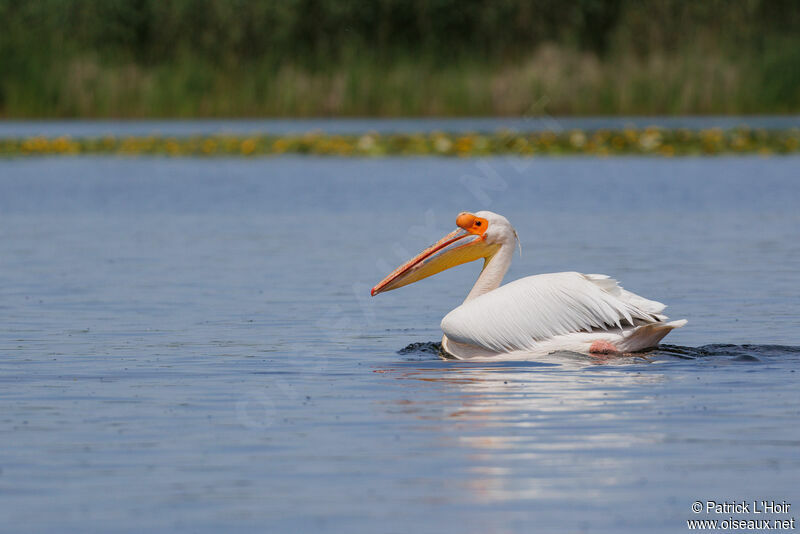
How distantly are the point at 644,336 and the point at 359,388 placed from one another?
1681 millimetres

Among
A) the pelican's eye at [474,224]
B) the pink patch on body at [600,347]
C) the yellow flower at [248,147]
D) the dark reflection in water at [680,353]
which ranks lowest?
the yellow flower at [248,147]

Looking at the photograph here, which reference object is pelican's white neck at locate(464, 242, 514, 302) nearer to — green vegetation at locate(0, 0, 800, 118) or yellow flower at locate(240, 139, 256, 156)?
yellow flower at locate(240, 139, 256, 156)

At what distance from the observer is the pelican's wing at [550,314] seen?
332 inches

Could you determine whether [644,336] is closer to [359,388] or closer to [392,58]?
[359,388]

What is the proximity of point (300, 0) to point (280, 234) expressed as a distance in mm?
18501

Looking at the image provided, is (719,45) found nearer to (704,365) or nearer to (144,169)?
(144,169)

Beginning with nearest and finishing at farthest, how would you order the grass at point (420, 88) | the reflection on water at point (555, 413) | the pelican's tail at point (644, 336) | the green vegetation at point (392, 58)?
1. the reflection on water at point (555, 413)
2. the pelican's tail at point (644, 336)
3. the grass at point (420, 88)
4. the green vegetation at point (392, 58)

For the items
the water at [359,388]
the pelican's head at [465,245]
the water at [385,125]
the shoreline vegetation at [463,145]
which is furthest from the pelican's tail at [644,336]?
the water at [385,125]

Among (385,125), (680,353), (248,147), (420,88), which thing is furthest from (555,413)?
(385,125)

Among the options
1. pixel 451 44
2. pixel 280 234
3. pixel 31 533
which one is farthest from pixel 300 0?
pixel 31 533

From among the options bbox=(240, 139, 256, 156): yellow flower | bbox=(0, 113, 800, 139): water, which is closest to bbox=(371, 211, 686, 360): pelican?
bbox=(240, 139, 256, 156): yellow flower

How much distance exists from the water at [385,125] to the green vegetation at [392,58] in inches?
47.4

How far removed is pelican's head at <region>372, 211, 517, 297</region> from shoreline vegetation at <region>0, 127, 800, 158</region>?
15.3 metres

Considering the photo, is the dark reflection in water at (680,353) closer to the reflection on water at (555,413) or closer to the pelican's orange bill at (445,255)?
the reflection on water at (555,413)
